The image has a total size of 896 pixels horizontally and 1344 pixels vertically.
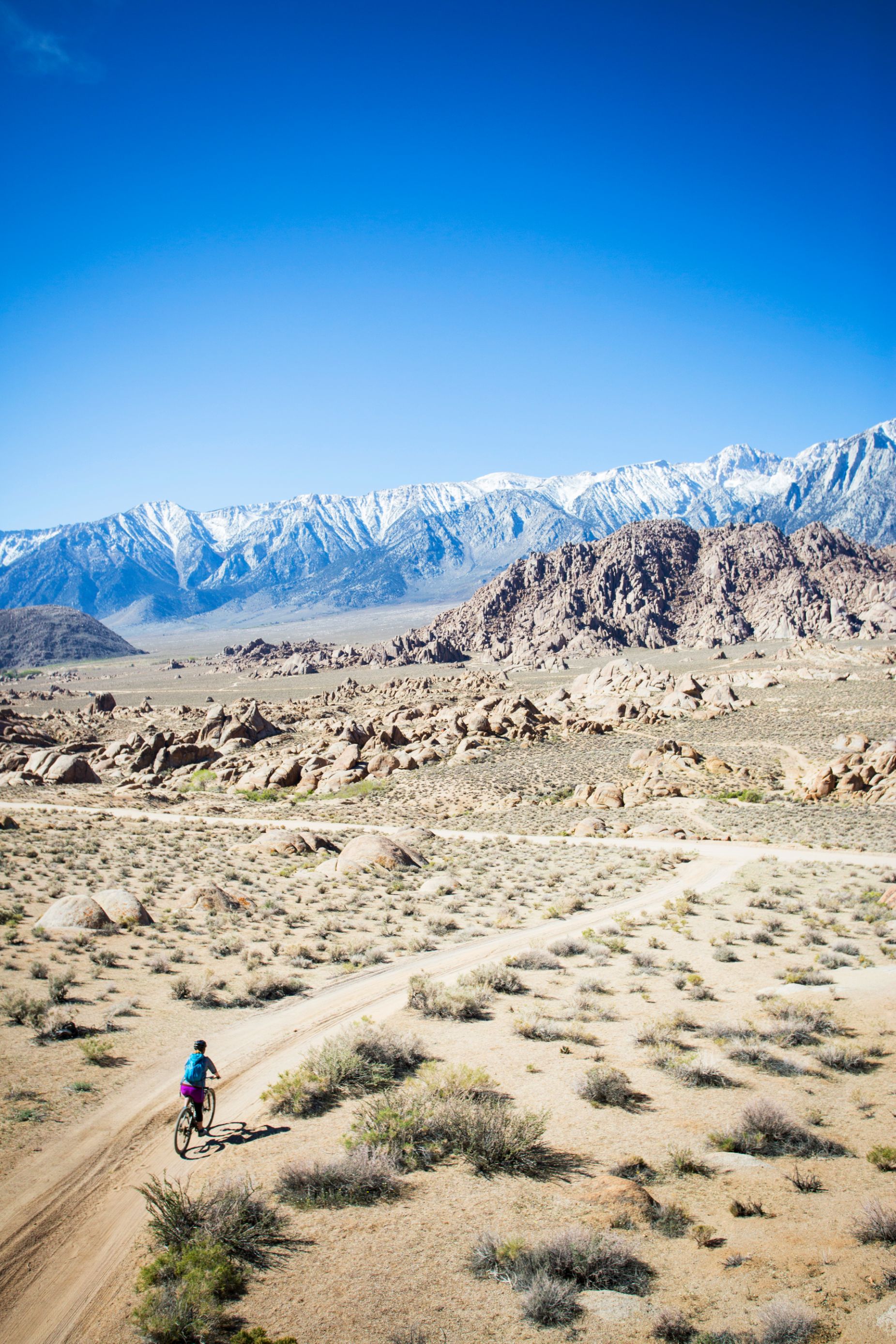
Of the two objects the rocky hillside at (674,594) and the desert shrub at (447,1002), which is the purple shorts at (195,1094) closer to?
the desert shrub at (447,1002)

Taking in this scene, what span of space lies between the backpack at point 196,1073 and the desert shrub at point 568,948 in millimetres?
8380

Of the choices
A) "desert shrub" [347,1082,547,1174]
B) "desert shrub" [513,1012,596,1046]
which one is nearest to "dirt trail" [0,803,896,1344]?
"desert shrub" [347,1082,547,1174]

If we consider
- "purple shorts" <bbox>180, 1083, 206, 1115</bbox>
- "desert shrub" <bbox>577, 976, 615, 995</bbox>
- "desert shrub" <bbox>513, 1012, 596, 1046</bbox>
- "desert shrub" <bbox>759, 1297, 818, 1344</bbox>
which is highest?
"purple shorts" <bbox>180, 1083, 206, 1115</bbox>

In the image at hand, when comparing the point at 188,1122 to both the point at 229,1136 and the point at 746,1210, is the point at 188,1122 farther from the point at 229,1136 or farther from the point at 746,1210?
the point at 746,1210

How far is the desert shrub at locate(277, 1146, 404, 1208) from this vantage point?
687 cm

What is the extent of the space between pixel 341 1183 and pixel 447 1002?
15.9ft

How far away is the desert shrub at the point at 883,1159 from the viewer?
715cm

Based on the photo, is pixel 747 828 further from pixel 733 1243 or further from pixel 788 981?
pixel 733 1243

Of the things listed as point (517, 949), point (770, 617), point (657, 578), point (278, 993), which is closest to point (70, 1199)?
point (278, 993)

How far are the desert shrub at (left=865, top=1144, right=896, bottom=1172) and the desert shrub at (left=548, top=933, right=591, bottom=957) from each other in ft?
24.8

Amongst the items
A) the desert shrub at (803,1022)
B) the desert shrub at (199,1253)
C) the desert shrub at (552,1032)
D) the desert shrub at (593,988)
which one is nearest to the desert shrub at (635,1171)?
the desert shrub at (552,1032)

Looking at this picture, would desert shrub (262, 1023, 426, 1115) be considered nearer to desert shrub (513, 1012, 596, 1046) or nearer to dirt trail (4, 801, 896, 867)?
desert shrub (513, 1012, 596, 1046)

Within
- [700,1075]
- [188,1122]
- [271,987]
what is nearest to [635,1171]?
[700,1075]

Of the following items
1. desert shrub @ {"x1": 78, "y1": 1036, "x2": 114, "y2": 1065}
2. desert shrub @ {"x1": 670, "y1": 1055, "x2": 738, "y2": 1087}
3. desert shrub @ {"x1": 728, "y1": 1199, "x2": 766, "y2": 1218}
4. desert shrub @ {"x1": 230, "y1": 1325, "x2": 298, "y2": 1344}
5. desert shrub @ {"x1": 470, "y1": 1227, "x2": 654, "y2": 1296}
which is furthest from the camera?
desert shrub @ {"x1": 78, "y1": 1036, "x2": 114, "y2": 1065}
